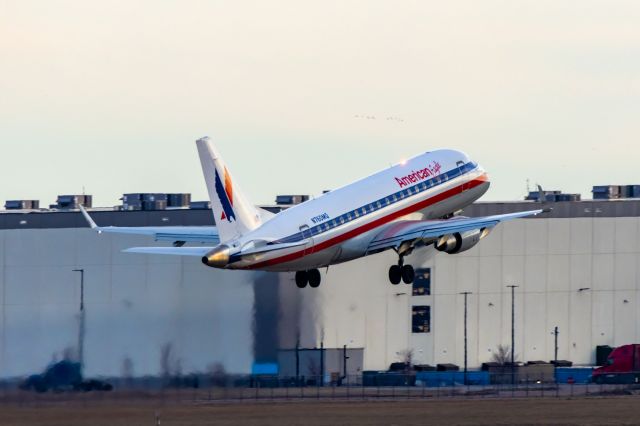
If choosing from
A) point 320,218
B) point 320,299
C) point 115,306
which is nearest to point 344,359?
point 320,299

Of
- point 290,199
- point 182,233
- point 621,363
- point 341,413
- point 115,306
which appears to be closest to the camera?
point 182,233

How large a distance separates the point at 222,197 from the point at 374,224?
33.5 feet

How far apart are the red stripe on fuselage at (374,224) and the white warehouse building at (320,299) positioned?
554 inches

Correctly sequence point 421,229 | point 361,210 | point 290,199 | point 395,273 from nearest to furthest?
1. point 361,210
2. point 421,229
3. point 395,273
4. point 290,199

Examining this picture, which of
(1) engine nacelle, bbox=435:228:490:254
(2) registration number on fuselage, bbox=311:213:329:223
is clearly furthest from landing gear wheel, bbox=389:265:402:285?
(2) registration number on fuselage, bbox=311:213:329:223

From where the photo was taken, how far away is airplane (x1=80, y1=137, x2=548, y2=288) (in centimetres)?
8600

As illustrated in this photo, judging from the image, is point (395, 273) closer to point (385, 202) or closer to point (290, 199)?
point (385, 202)

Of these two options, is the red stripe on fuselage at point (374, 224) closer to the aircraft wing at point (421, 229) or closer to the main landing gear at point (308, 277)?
the aircraft wing at point (421, 229)

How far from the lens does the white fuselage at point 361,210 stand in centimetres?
8619

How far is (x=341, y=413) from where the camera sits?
99.8 m

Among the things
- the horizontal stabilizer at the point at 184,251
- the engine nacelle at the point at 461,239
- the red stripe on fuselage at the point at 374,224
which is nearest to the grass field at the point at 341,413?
the horizontal stabilizer at the point at 184,251

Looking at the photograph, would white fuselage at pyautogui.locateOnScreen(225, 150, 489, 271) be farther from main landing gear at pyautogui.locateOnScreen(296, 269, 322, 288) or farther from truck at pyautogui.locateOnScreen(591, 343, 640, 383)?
truck at pyautogui.locateOnScreen(591, 343, 640, 383)

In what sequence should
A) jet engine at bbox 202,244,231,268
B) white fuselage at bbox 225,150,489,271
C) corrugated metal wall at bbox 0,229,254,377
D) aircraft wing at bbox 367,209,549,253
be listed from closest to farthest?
jet engine at bbox 202,244,231,268 → white fuselage at bbox 225,150,489,271 → aircraft wing at bbox 367,209,549,253 → corrugated metal wall at bbox 0,229,254,377

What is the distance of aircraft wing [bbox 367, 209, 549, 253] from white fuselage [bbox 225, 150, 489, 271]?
53 cm
